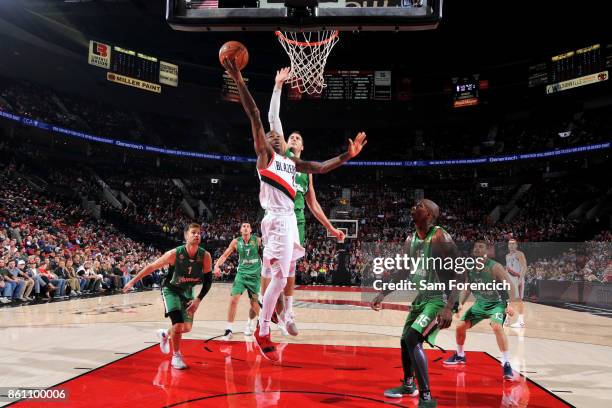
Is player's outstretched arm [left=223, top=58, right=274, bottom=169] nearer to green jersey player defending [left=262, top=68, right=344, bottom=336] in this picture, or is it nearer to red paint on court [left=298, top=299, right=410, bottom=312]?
green jersey player defending [left=262, top=68, right=344, bottom=336]

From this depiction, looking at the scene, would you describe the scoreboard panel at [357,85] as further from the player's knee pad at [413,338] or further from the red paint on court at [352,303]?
the player's knee pad at [413,338]

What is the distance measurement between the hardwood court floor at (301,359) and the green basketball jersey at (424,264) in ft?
3.30

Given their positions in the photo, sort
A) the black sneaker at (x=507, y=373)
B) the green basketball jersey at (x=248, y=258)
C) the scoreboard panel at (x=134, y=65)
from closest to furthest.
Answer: the black sneaker at (x=507, y=373) → the green basketball jersey at (x=248, y=258) → the scoreboard panel at (x=134, y=65)

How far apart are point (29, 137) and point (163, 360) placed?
23087mm

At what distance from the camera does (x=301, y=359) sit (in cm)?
626

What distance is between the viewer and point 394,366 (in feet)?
19.7

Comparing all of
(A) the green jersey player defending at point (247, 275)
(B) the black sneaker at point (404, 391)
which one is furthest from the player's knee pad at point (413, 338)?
(A) the green jersey player defending at point (247, 275)

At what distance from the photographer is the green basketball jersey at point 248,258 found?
323 inches

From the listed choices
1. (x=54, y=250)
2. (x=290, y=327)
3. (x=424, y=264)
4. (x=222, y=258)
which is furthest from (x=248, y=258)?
(x=54, y=250)

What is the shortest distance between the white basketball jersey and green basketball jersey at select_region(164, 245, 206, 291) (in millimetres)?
1231

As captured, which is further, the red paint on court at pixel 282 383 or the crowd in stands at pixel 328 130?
the crowd in stands at pixel 328 130

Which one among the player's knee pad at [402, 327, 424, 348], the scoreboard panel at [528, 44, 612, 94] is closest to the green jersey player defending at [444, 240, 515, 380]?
the player's knee pad at [402, 327, 424, 348]

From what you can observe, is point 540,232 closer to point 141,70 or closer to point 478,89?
point 478,89

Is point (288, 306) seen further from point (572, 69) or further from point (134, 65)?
point (572, 69)
